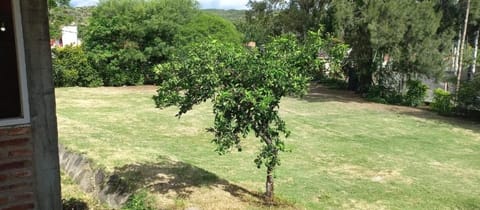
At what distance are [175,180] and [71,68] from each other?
513 inches

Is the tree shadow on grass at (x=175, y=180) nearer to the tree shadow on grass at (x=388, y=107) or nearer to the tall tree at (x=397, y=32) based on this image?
the tree shadow on grass at (x=388, y=107)

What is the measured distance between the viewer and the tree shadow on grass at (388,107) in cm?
1273

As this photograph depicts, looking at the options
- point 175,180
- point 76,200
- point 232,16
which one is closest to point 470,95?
point 175,180

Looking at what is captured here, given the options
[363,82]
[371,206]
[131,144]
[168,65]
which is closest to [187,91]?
[168,65]

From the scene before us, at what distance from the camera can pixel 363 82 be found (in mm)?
17703

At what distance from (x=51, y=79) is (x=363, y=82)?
16.0 metres

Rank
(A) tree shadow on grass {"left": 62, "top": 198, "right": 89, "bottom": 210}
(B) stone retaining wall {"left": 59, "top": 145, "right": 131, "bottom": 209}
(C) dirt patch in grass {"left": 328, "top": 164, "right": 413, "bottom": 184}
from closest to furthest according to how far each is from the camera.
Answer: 1. (A) tree shadow on grass {"left": 62, "top": 198, "right": 89, "bottom": 210}
2. (B) stone retaining wall {"left": 59, "top": 145, "right": 131, "bottom": 209}
3. (C) dirt patch in grass {"left": 328, "top": 164, "right": 413, "bottom": 184}

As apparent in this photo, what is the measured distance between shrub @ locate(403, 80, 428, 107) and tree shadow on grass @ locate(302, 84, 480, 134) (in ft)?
1.80

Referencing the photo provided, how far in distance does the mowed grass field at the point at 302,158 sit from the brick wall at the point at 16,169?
81.1 inches

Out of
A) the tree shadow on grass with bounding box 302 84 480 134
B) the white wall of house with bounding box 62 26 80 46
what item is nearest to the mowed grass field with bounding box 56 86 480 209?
the tree shadow on grass with bounding box 302 84 480 134

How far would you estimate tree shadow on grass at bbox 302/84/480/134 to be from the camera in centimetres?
1273

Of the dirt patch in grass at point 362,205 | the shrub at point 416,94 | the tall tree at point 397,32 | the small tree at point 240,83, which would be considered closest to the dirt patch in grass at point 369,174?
the dirt patch in grass at point 362,205

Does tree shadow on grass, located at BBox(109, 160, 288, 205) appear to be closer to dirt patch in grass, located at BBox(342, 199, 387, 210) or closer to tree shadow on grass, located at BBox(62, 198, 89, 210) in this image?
tree shadow on grass, located at BBox(62, 198, 89, 210)

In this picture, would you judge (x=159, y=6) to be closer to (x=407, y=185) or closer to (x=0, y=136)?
(x=407, y=185)
